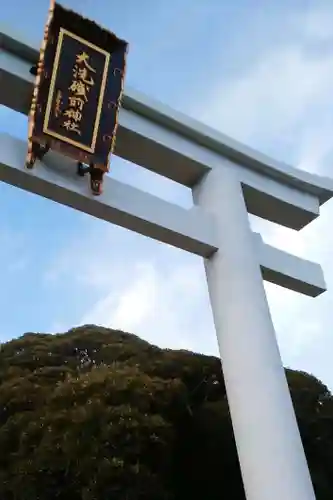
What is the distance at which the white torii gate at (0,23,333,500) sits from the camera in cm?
322

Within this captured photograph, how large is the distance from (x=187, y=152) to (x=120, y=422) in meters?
2.87

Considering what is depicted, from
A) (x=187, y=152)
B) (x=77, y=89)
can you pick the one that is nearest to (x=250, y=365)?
(x=187, y=152)

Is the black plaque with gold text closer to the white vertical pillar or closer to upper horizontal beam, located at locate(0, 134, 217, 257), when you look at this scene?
upper horizontal beam, located at locate(0, 134, 217, 257)

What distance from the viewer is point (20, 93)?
358 centimetres

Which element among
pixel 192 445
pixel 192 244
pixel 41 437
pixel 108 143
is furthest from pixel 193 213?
pixel 192 445

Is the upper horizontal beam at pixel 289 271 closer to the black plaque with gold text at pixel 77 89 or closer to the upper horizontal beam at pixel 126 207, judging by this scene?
the upper horizontal beam at pixel 126 207

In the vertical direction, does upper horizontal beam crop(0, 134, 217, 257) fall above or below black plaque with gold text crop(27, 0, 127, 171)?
below

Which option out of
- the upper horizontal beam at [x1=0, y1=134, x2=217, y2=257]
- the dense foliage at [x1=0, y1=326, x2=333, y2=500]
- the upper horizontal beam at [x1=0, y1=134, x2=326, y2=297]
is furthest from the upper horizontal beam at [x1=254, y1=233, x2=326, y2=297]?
the dense foliage at [x1=0, y1=326, x2=333, y2=500]

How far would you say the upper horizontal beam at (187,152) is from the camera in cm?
355

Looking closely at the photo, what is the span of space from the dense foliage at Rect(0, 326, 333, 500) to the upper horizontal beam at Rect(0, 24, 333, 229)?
8.52ft

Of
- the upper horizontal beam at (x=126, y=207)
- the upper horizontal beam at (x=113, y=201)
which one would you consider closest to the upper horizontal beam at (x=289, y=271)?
the upper horizontal beam at (x=126, y=207)

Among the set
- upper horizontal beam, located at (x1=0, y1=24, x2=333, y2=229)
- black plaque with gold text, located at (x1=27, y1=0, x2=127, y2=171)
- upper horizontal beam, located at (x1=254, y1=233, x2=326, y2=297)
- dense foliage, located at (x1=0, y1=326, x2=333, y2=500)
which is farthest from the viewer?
dense foliage, located at (x1=0, y1=326, x2=333, y2=500)

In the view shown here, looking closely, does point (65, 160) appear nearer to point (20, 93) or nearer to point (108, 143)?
point (108, 143)

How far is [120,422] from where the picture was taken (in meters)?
5.80
